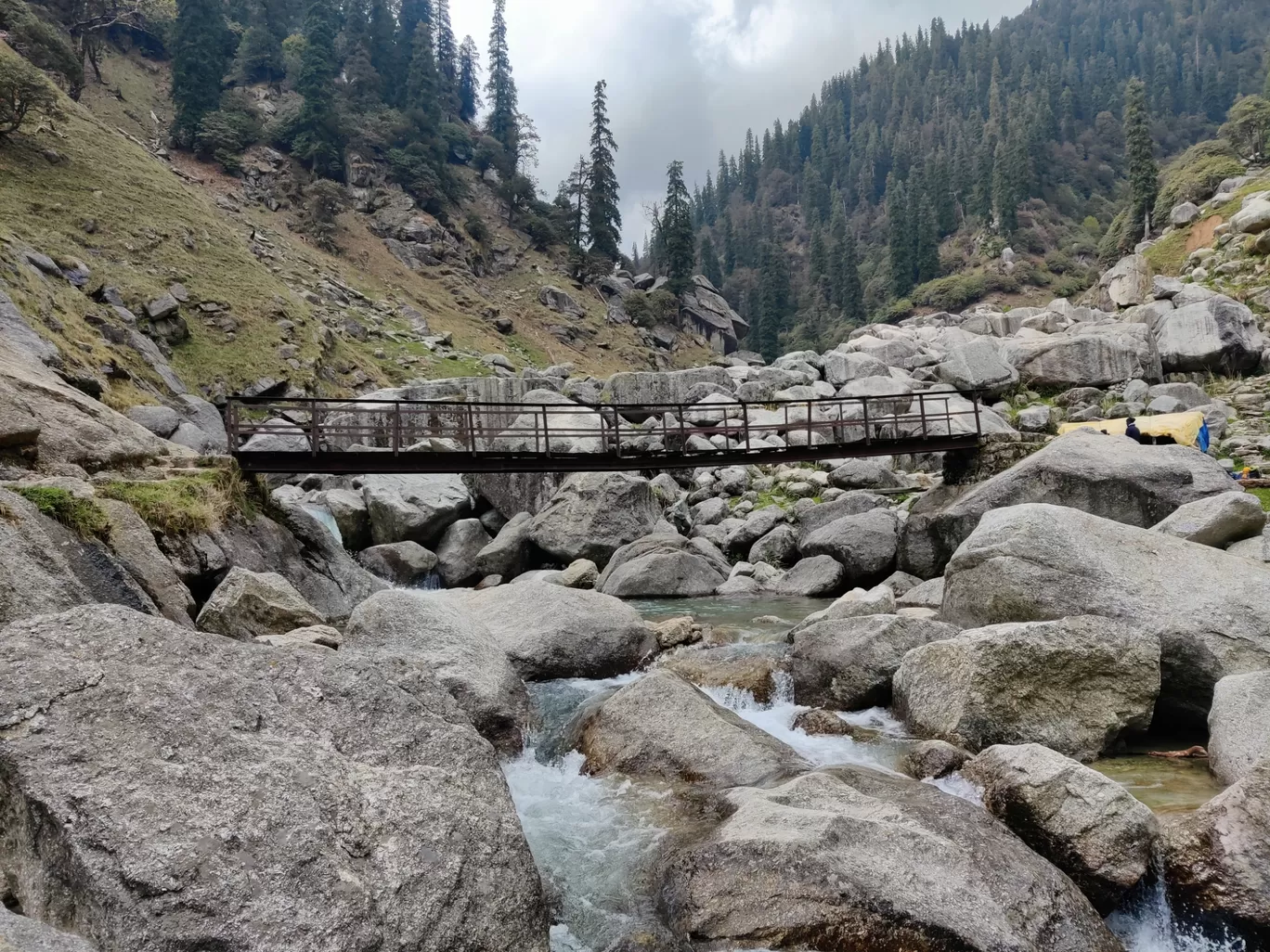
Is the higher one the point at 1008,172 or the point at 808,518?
the point at 1008,172

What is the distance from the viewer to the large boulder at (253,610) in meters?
10.4

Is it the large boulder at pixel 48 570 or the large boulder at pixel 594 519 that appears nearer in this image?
the large boulder at pixel 48 570

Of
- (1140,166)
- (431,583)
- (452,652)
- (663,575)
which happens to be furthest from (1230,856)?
(1140,166)

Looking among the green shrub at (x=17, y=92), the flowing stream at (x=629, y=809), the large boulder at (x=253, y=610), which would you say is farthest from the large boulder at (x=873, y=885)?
the green shrub at (x=17, y=92)

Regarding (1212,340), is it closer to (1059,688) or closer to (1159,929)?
(1059,688)

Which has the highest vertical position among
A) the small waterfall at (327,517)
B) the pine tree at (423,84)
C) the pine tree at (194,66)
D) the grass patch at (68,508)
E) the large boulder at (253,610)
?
the pine tree at (423,84)

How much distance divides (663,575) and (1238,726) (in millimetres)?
15435

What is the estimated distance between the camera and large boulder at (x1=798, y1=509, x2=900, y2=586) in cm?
2172

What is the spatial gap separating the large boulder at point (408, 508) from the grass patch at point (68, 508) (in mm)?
17660

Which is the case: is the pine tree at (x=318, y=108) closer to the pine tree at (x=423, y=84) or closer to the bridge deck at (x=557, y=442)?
the pine tree at (x=423, y=84)

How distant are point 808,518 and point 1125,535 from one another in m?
14.9

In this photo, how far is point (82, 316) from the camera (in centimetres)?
2961

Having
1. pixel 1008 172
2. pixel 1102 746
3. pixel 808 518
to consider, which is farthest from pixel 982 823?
pixel 1008 172

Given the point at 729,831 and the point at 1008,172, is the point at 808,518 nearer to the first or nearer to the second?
the point at 729,831
